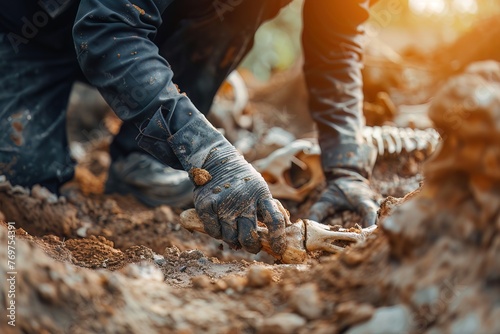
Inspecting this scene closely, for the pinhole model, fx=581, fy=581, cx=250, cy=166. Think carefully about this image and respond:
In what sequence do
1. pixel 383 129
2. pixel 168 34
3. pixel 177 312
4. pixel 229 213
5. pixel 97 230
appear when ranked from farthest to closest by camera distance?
pixel 383 129
pixel 168 34
pixel 97 230
pixel 229 213
pixel 177 312

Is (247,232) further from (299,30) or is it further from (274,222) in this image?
(299,30)

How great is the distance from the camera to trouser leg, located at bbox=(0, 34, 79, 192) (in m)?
2.72

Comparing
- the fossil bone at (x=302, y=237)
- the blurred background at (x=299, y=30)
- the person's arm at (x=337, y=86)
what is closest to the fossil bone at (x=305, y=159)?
the person's arm at (x=337, y=86)

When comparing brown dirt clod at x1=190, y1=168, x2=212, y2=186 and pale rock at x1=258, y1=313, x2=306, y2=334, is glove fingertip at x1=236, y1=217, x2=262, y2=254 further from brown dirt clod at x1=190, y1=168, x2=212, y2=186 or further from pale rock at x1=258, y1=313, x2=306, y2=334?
pale rock at x1=258, y1=313, x2=306, y2=334

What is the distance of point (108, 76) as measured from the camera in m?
2.08

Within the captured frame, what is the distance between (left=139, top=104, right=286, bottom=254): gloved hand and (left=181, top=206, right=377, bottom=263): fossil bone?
0.04 metres

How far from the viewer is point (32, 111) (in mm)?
2799

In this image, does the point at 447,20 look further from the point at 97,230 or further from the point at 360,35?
the point at 97,230

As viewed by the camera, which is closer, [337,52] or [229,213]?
[229,213]

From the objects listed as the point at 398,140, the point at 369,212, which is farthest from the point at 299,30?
the point at 369,212

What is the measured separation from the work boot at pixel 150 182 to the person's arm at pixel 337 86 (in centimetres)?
76

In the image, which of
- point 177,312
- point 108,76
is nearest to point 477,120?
point 177,312

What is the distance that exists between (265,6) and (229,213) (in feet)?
4.21

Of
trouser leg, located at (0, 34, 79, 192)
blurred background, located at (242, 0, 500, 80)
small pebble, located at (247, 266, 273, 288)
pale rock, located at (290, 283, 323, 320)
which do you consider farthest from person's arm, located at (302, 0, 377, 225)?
blurred background, located at (242, 0, 500, 80)
